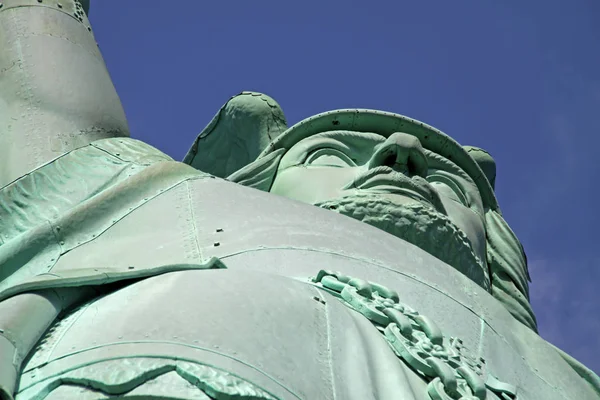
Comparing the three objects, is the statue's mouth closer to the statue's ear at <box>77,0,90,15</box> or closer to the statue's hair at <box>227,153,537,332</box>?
the statue's hair at <box>227,153,537,332</box>

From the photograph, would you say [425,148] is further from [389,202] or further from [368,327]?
[368,327]

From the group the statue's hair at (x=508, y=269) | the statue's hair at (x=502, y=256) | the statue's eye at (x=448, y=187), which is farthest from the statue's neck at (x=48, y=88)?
the statue's hair at (x=508, y=269)

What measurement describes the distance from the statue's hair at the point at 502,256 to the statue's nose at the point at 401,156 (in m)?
0.84

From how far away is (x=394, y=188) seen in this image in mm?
8375

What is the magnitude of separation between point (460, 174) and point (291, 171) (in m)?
1.16

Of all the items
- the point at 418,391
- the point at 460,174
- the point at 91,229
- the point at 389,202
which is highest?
the point at 460,174

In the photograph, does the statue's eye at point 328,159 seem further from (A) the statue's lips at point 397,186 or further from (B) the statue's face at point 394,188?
(A) the statue's lips at point 397,186

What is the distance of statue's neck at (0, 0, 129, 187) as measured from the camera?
7973 mm

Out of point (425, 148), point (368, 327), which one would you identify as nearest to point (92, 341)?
point (368, 327)

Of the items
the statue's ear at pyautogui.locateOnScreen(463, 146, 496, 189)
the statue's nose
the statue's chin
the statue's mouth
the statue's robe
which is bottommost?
the statue's robe

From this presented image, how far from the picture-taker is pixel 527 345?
7145 mm

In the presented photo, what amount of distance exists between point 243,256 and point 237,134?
3.34m

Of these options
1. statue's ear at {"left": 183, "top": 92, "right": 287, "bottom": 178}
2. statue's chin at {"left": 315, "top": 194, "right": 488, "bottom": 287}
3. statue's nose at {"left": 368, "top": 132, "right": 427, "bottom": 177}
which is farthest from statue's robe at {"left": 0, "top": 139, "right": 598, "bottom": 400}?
statue's ear at {"left": 183, "top": 92, "right": 287, "bottom": 178}

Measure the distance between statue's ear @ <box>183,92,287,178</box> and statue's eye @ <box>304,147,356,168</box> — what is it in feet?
2.01
